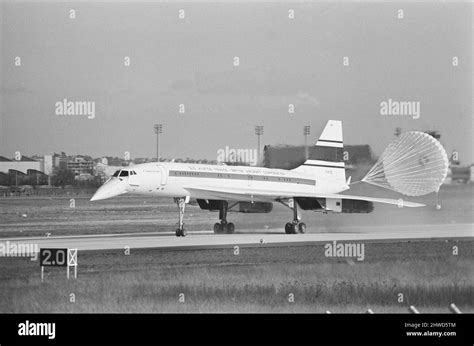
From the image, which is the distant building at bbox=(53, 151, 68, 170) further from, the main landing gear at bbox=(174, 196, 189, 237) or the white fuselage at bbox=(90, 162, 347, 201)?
the main landing gear at bbox=(174, 196, 189, 237)

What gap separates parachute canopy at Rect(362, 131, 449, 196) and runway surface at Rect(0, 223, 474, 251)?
2.54 meters

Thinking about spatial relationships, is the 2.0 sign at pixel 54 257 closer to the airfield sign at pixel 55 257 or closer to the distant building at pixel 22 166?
the airfield sign at pixel 55 257

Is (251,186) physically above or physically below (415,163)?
below

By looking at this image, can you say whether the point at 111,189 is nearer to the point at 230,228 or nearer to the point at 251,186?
the point at 230,228

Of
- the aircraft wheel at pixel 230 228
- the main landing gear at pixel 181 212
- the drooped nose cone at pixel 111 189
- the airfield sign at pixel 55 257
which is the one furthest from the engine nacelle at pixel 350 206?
the airfield sign at pixel 55 257

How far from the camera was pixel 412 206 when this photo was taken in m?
56.0

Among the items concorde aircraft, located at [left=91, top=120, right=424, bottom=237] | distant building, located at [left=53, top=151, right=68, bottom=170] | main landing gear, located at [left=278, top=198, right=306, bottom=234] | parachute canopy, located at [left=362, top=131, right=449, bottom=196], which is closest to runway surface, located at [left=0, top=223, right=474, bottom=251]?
main landing gear, located at [left=278, top=198, right=306, bottom=234]

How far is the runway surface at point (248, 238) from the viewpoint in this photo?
43781 mm

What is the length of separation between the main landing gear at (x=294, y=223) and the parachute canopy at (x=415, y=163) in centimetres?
533

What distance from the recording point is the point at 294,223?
56500mm

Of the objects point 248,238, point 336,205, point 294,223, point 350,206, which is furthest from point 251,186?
point 248,238

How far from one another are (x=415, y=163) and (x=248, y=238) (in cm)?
938
